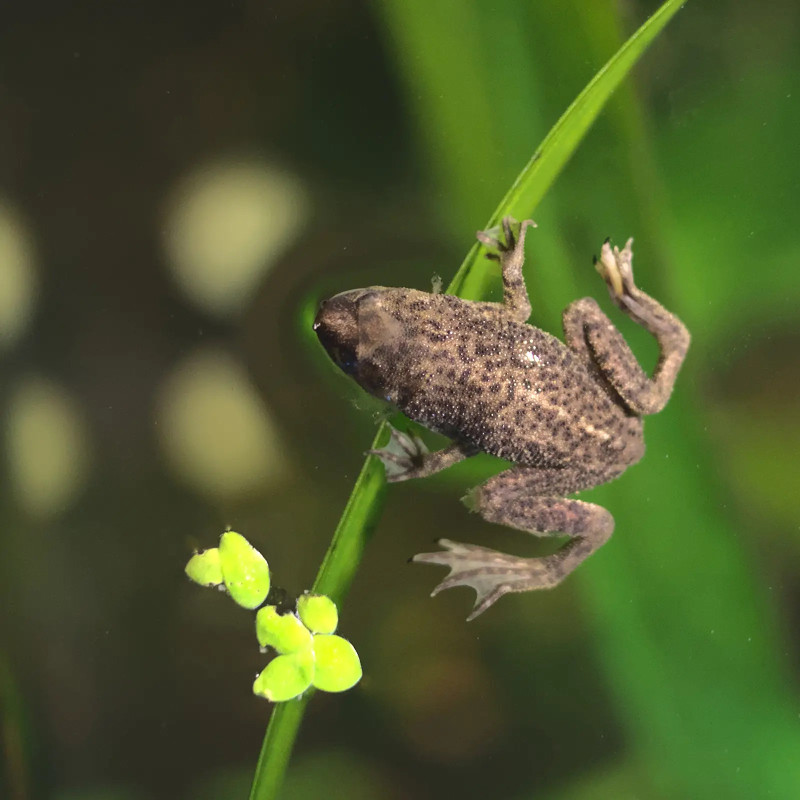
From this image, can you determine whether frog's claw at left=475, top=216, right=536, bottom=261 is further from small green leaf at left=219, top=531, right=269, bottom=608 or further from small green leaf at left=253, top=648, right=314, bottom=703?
small green leaf at left=253, top=648, right=314, bottom=703

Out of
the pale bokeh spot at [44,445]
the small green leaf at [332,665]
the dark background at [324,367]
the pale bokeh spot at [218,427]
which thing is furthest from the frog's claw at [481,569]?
the pale bokeh spot at [44,445]

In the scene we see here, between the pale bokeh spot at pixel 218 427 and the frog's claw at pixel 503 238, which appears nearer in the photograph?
the frog's claw at pixel 503 238

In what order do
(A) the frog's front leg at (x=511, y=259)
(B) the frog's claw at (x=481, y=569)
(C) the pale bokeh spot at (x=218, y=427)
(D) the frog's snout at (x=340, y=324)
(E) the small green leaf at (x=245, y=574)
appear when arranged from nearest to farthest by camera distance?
(D) the frog's snout at (x=340, y=324), (A) the frog's front leg at (x=511, y=259), (E) the small green leaf at (x=245, y=574), (B) the frog's claw at (x=481, y=569), (C) the pale bokeh spot at (x=218, y=427)

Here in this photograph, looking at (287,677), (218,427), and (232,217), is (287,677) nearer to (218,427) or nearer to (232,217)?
(218,427)

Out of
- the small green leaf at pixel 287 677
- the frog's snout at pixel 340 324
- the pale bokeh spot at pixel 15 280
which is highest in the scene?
the frog's snout at pixel 340 324

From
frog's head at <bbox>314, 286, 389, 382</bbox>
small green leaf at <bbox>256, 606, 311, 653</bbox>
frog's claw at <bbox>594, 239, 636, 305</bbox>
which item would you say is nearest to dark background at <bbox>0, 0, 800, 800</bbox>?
frog's claw at <bbox>594, 239, 636, 305</bbox>

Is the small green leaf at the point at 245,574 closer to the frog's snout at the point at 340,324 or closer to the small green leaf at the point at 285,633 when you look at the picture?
the small green leaf at the point at 285,633

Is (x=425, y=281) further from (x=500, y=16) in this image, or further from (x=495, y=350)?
(x=500, y=16)
